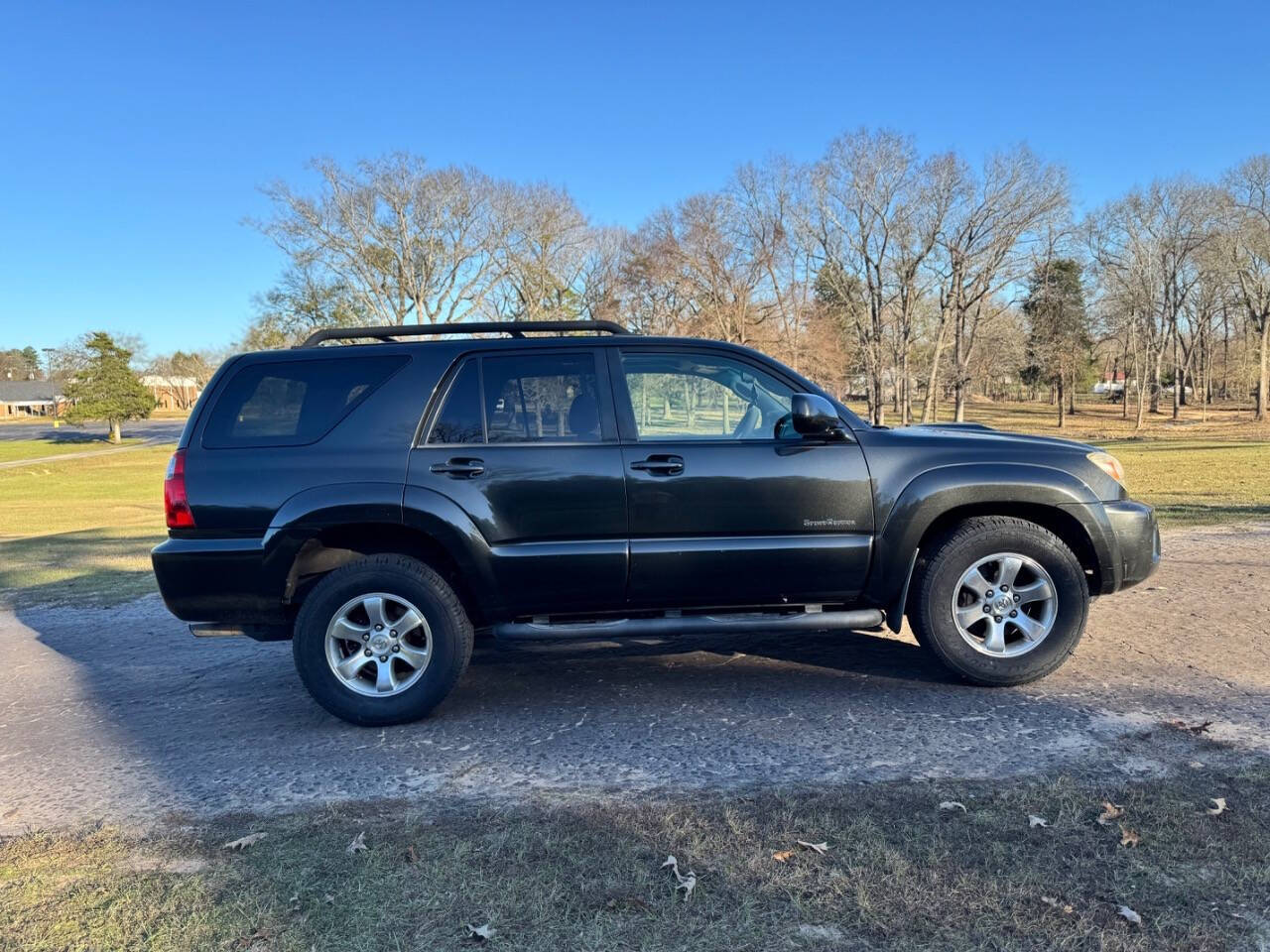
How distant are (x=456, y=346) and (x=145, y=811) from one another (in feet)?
8.26

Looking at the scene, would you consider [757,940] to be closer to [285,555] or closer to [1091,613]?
[285,555]

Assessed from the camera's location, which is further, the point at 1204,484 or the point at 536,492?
the point at 1204,484

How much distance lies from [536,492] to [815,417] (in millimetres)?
1444

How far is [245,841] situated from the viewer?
120 inches

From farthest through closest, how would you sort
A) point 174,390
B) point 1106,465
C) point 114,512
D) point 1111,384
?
point 174,390 < point 1111,384 < point 114,512 < point 1106,465

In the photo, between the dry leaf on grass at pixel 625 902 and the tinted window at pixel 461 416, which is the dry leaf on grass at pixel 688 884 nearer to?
the dry leaf on grass at pixel 625 902

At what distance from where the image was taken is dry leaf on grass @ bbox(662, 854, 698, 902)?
265 cm

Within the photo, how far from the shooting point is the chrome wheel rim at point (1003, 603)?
439 cm

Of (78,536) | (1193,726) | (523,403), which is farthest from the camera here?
(78,536)

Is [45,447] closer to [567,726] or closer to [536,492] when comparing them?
[536,492]

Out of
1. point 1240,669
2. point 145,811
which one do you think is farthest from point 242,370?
point 1240,669

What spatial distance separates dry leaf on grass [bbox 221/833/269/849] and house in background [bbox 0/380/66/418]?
129 m

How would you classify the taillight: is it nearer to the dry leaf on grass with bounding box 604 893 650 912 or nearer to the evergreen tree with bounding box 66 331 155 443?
the dry leaf on grass with bounding box 604 893 650 912

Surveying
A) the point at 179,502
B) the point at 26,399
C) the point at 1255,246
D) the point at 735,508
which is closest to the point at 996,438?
the point at 735,508
